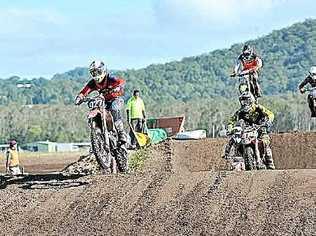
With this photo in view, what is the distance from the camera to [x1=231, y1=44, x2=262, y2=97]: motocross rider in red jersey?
69.4ft

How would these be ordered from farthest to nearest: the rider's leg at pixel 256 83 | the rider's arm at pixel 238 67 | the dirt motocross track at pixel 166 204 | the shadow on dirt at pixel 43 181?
the rider's arm at pixel 238 67 < the rider's leg at pixel 256 83 < the shadow on dirt at pixel 43 181 < the dirt motocross track at pixel 166 204

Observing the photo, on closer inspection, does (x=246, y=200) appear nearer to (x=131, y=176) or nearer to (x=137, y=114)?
(x=131, y=176)

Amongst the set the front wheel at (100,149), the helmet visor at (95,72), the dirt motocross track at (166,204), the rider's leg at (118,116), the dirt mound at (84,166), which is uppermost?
the helmet visor at (95,72)

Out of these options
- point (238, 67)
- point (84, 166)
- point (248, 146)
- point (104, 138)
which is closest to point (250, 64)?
point (238, 67)

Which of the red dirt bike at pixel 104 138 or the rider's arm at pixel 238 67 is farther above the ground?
the rider's arm at pixel 238 67

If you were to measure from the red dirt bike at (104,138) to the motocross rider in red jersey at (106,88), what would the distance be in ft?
0.28

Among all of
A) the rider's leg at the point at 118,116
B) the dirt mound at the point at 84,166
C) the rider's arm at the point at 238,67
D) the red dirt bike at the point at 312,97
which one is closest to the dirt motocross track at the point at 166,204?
the rider's leg at the point at 118,116

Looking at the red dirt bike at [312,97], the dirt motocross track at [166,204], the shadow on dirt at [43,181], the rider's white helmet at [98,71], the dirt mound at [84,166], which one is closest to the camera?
the dirt motocross track at [166,204]

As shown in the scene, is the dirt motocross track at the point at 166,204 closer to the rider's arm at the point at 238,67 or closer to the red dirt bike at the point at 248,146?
the red dirt bike at the point at 248,146

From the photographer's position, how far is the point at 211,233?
987 cm

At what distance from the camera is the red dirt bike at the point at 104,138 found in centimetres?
1463

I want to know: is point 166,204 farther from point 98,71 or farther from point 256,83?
point 256,83

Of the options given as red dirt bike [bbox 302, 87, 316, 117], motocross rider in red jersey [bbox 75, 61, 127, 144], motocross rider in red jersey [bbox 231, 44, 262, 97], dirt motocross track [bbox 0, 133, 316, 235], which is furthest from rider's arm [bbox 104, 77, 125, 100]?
red dirt bike [bbox 302, 87, 316, 117]

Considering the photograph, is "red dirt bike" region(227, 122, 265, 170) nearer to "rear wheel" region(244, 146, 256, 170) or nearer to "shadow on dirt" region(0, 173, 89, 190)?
"rear wheel" region(244, 146, 256, 170)
